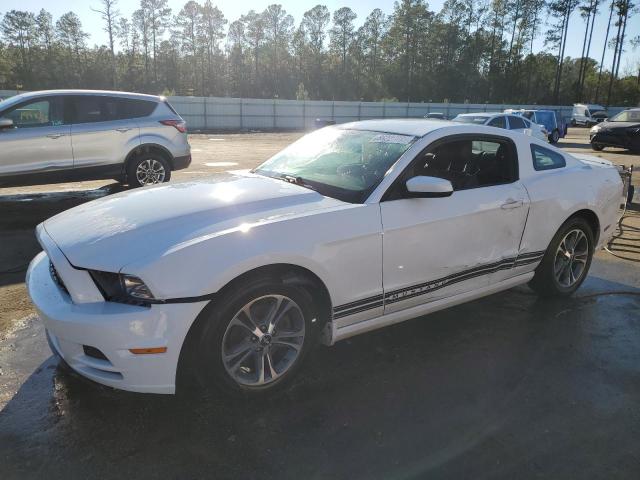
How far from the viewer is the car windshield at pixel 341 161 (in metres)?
3.37

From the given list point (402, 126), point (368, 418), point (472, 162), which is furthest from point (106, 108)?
point (368, 418)

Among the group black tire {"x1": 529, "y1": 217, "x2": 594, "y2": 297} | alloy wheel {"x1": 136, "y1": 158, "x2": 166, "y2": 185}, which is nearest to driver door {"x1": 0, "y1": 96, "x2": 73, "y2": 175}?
alloy wheel {"x1": 136, "y1": 158, "x2": 166, "y2": 185}

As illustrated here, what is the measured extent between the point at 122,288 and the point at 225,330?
1.86ft

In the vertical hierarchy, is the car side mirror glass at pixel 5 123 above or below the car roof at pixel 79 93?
below

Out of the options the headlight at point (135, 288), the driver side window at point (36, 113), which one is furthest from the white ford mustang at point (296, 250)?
the driver side window at point (36, 113)

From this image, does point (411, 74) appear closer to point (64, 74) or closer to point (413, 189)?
point (64, 74)

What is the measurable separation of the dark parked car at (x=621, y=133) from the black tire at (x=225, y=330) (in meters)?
19.7

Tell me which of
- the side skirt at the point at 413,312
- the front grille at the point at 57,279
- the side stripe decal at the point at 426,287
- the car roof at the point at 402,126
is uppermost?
the car roof at the point at 402,126

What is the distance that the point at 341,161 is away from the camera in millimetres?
3734

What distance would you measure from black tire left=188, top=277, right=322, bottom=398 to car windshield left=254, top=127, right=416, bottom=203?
2.50 ft

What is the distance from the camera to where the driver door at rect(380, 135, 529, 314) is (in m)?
3.26

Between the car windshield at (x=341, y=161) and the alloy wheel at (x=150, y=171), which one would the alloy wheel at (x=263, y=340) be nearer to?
the car windshield at (x=341, y=161)

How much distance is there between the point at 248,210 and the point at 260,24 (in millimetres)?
100668

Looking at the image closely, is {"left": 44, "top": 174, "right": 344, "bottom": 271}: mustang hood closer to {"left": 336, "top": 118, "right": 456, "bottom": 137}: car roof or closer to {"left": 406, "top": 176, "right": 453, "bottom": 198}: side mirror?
{"left": 406, "top": 176, "right": 453, "bottom": 198}: side mirror
